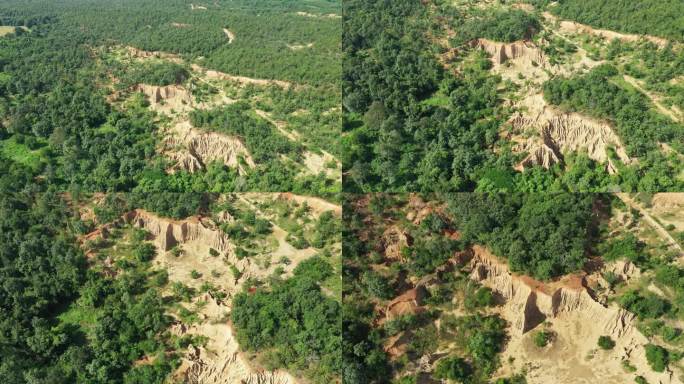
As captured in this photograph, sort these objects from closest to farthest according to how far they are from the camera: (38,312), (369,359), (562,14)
→ 1. (369,359)
2. (38,312)
3. (562,14)

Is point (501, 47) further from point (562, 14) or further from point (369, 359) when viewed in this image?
point (369, 359)

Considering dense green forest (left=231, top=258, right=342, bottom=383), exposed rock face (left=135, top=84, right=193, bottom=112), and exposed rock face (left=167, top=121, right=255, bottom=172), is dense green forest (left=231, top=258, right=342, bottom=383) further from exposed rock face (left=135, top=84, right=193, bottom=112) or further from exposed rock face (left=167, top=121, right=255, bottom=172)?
exposed rock face (left=135, top=84, right=193, bottom=112)

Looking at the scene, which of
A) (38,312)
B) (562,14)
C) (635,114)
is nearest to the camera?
(38,312)

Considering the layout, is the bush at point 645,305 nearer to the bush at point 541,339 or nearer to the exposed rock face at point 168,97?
the bush at point 541,339

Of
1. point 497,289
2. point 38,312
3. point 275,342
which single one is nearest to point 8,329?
point 38,312

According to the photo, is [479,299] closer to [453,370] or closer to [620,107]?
[453,370]

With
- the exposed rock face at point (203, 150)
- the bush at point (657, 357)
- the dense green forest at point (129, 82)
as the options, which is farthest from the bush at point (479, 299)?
the exposed rock face at point (203, 150)

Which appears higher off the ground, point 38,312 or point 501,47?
point 501,47

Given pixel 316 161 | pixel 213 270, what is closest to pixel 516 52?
pixel 316 161
